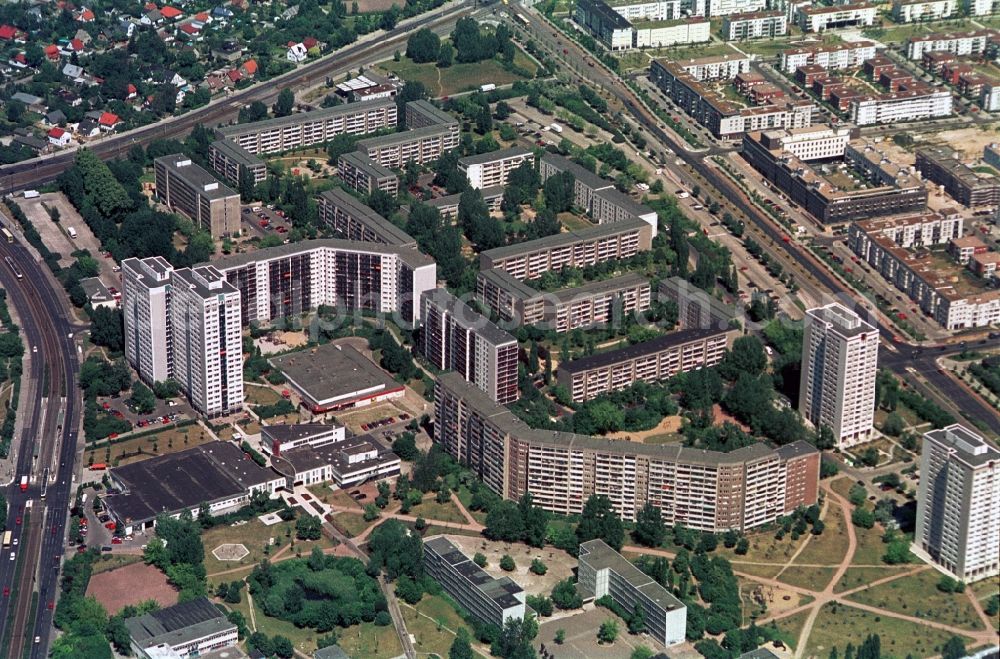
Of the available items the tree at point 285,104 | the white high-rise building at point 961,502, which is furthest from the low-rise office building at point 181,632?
the tree at point 285,104

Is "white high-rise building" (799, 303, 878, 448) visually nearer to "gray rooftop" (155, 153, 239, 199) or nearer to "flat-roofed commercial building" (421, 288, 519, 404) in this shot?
"flat-roofed commercial building" (421, 288, 519, 404)

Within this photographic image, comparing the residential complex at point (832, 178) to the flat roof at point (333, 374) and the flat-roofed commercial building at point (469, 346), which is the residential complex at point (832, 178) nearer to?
the flat-roofed commercial building at point (469, 346)

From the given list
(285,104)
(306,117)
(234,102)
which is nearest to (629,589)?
(306,117)

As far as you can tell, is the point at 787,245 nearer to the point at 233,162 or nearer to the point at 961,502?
the point at 233,162

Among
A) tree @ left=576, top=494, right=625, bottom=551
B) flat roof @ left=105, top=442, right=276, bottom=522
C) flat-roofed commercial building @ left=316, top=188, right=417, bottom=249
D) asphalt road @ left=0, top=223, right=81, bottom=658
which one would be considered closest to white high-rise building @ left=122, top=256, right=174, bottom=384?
asphalt road @ left=0, top=223, right=81, bottom=658

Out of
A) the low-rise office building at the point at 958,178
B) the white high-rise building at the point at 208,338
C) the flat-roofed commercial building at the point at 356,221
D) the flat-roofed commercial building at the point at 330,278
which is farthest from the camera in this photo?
the low-rise office building at the point at 958,178

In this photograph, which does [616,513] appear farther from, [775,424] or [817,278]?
[817,278]
